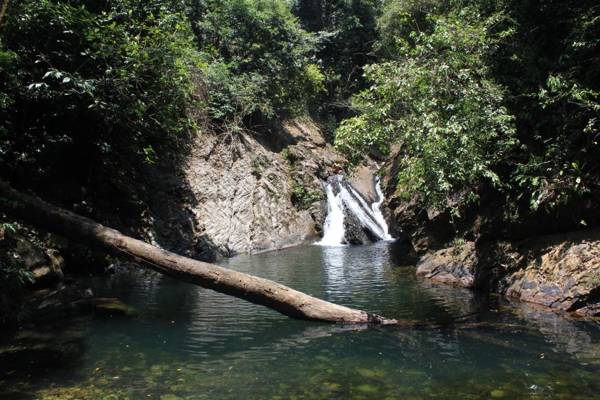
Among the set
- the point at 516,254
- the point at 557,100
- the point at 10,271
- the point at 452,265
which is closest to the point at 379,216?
the point at 452,265

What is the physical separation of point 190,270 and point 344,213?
17.0 meters

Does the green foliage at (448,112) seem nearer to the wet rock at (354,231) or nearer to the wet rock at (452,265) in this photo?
the wet rock at (452,265)

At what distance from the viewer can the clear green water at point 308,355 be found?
602cm

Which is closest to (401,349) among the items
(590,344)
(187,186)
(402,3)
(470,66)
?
(590,344)

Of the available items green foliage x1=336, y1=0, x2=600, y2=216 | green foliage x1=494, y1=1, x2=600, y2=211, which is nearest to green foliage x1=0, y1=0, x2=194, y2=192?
green foliage x1=336, y1=0, x2=600, y2=216

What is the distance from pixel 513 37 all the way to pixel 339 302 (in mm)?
8127

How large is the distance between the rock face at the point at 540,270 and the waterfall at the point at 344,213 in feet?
37.2

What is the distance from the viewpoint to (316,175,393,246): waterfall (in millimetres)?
24758

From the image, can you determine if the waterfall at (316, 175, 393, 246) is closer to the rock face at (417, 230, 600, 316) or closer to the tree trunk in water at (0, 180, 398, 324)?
the rock face at (417, 230, 600, 316)

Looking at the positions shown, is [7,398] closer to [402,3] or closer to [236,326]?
[236,326]

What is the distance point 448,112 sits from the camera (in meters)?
11.4

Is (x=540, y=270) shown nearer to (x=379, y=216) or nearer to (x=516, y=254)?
(x=516, y=254)

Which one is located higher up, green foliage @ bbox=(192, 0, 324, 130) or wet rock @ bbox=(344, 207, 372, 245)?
green foliage @ bbox=(192, 0, 324, 130)

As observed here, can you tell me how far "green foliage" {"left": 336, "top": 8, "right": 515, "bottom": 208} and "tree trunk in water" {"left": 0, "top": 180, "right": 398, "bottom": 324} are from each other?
397 centimetres
